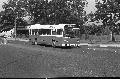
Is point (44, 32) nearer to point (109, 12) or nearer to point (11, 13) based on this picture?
point (109, 12)

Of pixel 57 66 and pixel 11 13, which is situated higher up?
pixel 11 13

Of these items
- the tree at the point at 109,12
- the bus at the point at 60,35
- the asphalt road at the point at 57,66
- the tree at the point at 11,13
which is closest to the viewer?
the asphalt road at the point at 57,66

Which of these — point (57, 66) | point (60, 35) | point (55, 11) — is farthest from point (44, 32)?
point (55, 11)

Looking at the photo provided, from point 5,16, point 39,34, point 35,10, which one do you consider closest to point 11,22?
point 5,16

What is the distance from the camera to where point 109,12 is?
72062mm

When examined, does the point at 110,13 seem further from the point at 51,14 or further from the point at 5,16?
the point at 5,16

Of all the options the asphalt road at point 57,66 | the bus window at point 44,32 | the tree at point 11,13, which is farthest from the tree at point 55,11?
the asphalt road at point 57,66

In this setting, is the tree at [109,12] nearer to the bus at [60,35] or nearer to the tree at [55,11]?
the tree at [55,11]

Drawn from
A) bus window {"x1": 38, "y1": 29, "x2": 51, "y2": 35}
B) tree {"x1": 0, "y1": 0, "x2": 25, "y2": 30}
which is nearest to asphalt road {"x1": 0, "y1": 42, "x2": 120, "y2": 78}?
bus window {"x1": 38, "y1": 29, "x2": 51, "y2": 35}

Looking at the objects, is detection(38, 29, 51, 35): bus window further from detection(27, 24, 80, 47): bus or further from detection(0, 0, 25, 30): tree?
detection(0, 0, 25, 30): tree

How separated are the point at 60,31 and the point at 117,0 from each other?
38.0 m

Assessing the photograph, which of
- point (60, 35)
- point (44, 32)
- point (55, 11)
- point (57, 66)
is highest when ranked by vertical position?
point (55, 11)

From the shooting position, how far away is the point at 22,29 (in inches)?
4090

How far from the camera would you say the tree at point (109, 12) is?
2773 inches
